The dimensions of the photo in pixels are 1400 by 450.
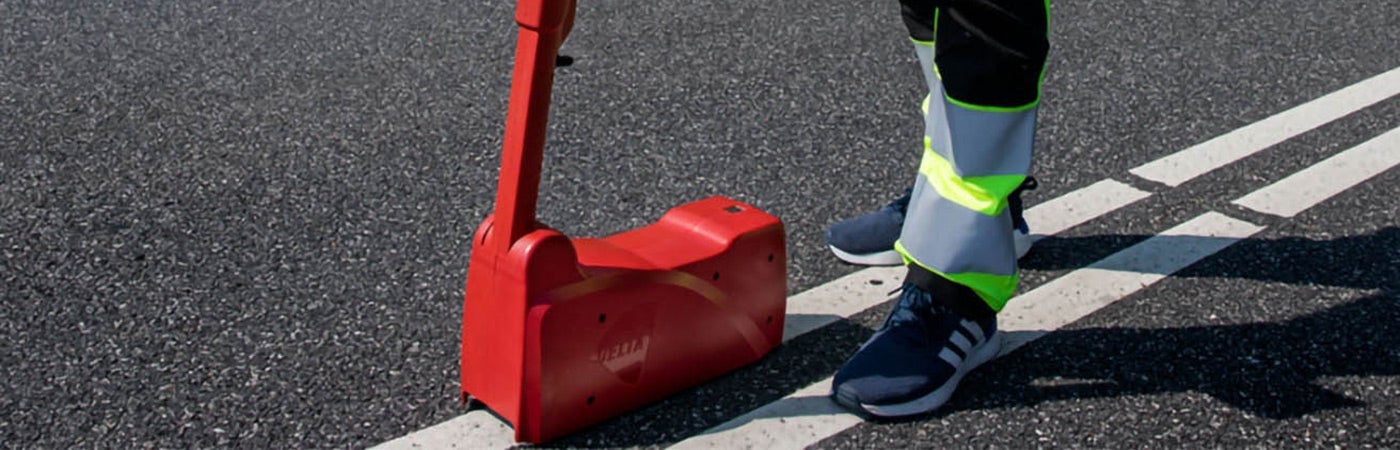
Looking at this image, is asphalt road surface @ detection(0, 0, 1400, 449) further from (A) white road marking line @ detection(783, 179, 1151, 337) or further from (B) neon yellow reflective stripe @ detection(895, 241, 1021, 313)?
(B) neon yellow reflective stripe @ detection(895, 241, 1021, 313)

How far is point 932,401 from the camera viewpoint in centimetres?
280

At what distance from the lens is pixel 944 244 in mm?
2762

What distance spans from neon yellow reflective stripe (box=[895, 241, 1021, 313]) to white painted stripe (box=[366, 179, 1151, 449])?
1.13ft

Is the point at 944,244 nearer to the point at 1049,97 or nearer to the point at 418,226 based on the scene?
the point at 418,226

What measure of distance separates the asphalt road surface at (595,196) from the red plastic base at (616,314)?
7 cm

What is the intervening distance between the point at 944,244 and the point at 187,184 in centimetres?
172

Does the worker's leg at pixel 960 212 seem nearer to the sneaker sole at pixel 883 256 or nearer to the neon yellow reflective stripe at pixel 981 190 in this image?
the neon yellow reflective stripe at pixel 981 190

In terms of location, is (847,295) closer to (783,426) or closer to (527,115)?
(783,426)

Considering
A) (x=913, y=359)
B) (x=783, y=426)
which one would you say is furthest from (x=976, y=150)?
(x=783, y=426)

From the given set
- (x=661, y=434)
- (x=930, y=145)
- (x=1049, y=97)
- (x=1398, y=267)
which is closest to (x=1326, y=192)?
(x=1398, y=267)

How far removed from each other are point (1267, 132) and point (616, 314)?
7.18 ft

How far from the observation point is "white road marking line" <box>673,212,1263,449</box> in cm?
271

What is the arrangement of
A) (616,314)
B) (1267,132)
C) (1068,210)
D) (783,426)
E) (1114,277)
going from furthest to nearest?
(1267,132), (1068,210), (1114,277), (783,426), (616,314)

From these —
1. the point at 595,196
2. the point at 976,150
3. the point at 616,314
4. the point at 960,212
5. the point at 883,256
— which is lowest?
the point at 595,196
